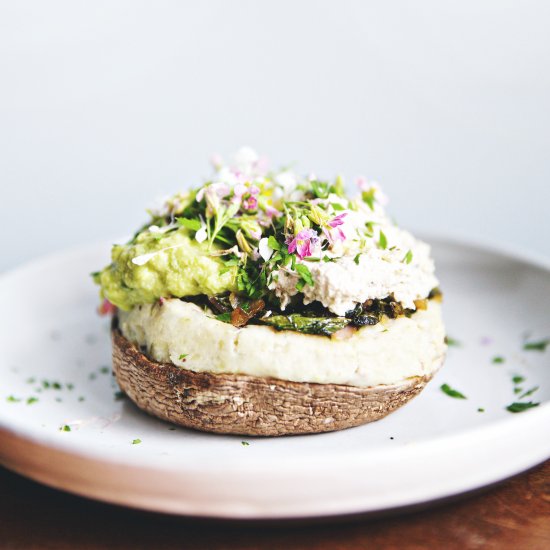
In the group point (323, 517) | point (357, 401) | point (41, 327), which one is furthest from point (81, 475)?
point (41, 327)

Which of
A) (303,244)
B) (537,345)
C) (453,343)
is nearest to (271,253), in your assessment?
(303,244)

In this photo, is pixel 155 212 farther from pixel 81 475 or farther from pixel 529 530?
pixel 529 530

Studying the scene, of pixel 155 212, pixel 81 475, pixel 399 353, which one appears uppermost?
pixel 155 212

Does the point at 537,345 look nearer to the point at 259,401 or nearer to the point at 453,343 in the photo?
the point at 453,343

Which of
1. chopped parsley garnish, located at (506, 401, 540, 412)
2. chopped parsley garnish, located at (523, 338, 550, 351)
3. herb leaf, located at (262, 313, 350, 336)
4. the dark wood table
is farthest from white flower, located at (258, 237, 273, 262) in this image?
chopped parsley garnish, located at (523, 338, 550, 351)

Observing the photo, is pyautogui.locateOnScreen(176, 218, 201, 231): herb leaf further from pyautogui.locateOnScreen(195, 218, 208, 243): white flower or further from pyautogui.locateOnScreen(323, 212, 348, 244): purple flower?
pyautogui.locateOnScreen(323, 212, 348, 244): purple flower

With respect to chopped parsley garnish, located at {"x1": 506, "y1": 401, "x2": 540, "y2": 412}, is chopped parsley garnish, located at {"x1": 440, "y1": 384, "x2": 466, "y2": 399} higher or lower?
lower
